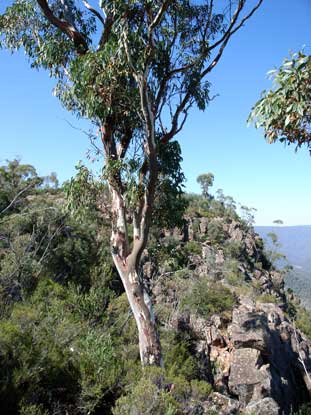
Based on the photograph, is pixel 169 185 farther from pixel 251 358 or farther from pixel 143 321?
pixel 251 358

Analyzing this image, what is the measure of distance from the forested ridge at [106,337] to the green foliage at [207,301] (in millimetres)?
46

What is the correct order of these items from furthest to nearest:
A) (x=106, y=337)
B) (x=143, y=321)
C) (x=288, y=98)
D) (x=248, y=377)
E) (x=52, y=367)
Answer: (x=248, y=377), (x=143, y=321), (x=106, y=337), (x=52, y=367), (x=288, y=98)

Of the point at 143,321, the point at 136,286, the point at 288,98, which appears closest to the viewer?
the point at 288,98

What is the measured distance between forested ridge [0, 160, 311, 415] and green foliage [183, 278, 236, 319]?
0.05m

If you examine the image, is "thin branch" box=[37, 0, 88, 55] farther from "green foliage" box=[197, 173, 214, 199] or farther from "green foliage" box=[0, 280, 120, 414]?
"green foliage" box=[197, 173, 214, 199]

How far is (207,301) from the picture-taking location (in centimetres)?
1234

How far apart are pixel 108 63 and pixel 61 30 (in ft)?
5.92

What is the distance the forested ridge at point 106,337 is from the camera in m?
4.07

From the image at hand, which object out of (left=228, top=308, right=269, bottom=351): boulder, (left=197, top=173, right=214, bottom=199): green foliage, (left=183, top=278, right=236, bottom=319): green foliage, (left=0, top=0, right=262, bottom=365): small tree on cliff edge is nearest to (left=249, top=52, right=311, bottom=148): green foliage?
(left=0, top=0, right=262, bottom=365): small tree on cliff edge

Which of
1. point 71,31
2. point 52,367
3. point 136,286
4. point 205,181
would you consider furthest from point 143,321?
point 205,181

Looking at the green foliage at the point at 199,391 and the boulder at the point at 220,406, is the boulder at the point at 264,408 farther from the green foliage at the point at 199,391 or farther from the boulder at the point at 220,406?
the green foliage at the point at 199,391

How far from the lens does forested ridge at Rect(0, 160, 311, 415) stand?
407cm

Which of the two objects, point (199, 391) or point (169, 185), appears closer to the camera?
point (199, 391)

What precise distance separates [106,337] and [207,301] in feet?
25.2
